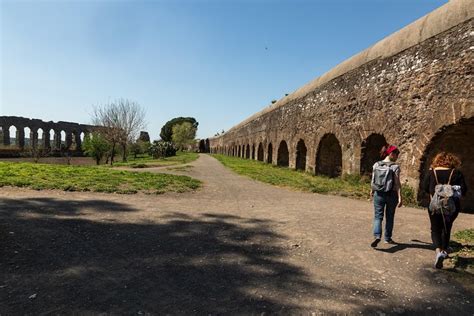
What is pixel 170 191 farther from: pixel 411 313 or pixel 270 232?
pixel 411 313

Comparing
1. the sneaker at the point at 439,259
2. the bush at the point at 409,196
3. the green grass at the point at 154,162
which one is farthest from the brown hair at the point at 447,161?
the green grass at the point at 154,162

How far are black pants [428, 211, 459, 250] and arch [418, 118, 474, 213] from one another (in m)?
4.11

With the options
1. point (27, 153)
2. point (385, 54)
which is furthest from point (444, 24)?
point (27, 153)

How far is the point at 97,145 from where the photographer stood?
2888cm

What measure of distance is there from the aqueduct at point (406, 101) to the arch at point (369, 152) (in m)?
0.03

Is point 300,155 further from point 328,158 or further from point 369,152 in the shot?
point 369,152

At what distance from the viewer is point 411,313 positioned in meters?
2.73

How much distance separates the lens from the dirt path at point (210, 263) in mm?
2768

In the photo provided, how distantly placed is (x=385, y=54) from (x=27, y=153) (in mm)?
31986

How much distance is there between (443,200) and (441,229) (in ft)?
1.17

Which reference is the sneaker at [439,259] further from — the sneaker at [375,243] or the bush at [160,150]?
the bush at [160,150]

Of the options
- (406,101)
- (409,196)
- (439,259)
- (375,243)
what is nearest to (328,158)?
(406,101)

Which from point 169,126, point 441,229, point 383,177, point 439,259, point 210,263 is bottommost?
point 210,263

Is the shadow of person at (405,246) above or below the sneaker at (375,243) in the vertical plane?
below
